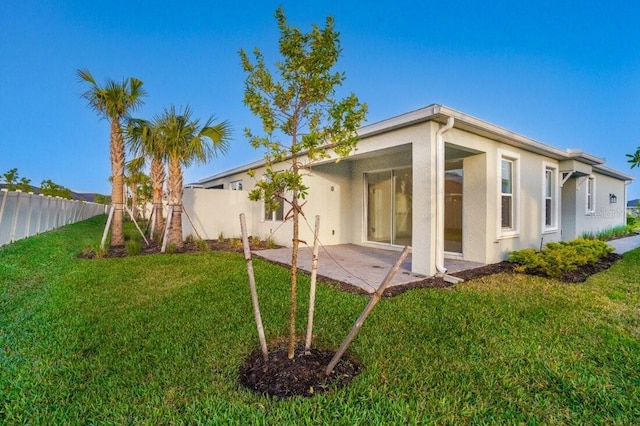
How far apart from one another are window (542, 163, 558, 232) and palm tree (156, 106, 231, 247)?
1004 cm

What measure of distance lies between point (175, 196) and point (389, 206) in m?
6.58

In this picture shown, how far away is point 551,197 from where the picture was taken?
915 centimetres

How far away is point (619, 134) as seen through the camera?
47.8 feet

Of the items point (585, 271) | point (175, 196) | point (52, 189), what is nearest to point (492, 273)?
point (585, 271)

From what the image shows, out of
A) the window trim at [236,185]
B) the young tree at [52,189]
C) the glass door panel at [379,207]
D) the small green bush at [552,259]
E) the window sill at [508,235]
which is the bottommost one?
the small green bush at [552,259]

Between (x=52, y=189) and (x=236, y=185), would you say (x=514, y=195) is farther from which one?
(x=52, y=189)

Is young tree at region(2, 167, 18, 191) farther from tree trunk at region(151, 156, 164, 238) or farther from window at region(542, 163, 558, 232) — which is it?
window at region(542, 163, 558, 232)

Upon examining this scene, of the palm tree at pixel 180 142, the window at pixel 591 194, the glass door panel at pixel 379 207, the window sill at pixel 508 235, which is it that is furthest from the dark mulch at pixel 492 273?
the palm tree at pixel 180 142

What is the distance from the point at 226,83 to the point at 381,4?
617 cm

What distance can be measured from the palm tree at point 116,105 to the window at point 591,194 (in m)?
16.8

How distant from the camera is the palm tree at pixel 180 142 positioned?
8.98 meters

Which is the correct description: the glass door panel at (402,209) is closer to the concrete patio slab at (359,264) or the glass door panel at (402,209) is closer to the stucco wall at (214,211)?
the concrete patio slab at (359,264)

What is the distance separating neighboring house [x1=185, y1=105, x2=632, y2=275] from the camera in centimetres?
573

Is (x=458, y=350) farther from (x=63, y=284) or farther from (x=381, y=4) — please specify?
(x=381, y=4)
